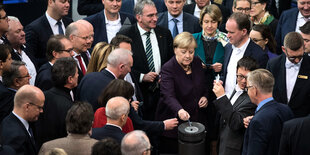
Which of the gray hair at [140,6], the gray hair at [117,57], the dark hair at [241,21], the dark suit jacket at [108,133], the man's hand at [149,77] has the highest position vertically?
the gray hair at [140,6]

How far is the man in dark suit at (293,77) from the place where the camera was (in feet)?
14.0

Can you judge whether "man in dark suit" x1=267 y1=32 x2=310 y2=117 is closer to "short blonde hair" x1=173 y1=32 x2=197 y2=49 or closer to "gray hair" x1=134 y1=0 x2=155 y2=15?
"short blonde hair" x1=173 y1=32 x2=197 y2=49

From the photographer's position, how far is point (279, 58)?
448 centimetres

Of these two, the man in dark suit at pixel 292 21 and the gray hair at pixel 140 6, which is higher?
the gray hair at pixel 140 6

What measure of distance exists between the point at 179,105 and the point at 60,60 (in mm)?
A: 1398

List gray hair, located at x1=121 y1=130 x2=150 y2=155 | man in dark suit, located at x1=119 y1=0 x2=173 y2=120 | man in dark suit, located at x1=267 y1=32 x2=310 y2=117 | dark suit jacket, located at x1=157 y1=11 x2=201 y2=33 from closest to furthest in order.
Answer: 1. gray hair, located at x1=121 y1=130 x2=150 y2=155
2. man in dark suit, located at x1=267 y1=32 x2=310 y2=117
3. man in dark suit, located at x1=119 y1=0 x2=173 y2=120
4. dark suit jacket, located at x1=157 y1=11 x2=201 y2=33

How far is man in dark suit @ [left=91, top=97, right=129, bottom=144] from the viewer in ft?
10.9

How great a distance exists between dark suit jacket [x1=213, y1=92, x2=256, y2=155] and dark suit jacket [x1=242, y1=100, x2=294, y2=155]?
0.38 m

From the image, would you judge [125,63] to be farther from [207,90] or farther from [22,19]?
[22,19]

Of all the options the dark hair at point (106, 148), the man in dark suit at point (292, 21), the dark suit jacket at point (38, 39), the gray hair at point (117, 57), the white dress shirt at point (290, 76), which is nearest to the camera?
the dark hair at point (106, 148)

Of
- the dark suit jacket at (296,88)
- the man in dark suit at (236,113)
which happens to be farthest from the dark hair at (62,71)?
the dark suit jacket at (296,88)

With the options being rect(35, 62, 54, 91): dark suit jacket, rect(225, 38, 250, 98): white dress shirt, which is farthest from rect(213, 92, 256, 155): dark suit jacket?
rect(35, 62, 54, 91): dark suit jacket

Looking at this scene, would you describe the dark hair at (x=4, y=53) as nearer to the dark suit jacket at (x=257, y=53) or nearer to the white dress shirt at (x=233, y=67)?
the white dress shirt at (x=233, y=67)

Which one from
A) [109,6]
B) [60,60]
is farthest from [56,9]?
[60,60]
